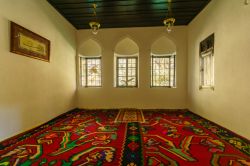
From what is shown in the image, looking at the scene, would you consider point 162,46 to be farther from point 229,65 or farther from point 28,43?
point 28,43

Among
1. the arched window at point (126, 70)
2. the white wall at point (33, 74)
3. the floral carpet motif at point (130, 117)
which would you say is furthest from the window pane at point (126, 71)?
the white wall at point (33, 74)

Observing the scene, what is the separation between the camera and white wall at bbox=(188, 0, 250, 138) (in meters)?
2.53

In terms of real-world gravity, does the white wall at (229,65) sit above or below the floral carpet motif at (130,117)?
above

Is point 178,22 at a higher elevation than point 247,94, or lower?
higher

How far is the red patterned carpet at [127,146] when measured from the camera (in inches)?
74.2

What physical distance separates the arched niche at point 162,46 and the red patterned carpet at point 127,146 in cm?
304

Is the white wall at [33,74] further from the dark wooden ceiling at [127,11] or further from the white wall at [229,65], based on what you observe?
the white wall at [229,65]

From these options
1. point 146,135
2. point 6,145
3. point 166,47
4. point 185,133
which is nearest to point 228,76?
point 185,133

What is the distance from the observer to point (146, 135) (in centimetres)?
281

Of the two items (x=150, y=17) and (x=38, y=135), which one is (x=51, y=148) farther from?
(x=150, y=17)

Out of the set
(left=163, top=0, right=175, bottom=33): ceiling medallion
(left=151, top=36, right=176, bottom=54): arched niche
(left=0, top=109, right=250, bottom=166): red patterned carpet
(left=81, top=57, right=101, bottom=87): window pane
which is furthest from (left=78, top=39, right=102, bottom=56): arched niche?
(left=0, top=109, right=250, bottom=166): red patterned carpet

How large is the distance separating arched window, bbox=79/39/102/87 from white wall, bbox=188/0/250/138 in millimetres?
3710

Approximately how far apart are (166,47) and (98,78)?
116 inches

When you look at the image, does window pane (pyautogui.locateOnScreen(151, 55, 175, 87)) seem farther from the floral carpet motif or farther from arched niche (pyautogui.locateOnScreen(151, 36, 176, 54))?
the floral carpet motif
